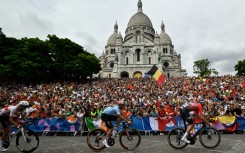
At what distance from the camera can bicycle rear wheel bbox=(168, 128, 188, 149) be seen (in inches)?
310

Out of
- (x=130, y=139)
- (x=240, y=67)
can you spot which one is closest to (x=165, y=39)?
(x=240, y=67)

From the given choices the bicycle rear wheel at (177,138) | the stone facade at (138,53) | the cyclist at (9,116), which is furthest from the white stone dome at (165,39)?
the cyclist at (9,116)

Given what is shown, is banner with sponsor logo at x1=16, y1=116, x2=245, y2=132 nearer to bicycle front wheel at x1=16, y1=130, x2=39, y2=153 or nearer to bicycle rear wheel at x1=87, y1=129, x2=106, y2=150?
bicycle rear wheel at x1=87, y1=129, x2=106, y2=150

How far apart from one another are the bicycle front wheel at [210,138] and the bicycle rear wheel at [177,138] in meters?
0.65

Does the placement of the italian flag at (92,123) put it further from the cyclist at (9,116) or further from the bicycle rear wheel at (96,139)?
the cyclist at (9,116)

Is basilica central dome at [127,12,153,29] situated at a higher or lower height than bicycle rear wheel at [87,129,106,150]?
higher

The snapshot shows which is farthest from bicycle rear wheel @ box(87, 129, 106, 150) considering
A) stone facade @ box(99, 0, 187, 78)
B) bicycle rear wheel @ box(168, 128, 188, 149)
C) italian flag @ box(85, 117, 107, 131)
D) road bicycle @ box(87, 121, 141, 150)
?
stone facade @ box(99, 0, 187, 78)

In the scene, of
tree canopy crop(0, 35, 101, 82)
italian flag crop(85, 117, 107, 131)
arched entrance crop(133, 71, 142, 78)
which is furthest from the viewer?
arched entrance crop(133, 71, 142, 78)

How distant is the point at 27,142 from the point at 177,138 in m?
5.02

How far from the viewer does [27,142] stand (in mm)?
7492

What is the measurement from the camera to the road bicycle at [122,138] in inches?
304

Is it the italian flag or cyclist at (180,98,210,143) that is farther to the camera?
the italian flag

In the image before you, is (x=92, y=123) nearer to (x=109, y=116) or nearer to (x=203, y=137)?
(x=109, y=116)

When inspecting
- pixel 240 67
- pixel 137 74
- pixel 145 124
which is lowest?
pixel 145 124
